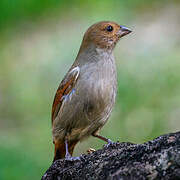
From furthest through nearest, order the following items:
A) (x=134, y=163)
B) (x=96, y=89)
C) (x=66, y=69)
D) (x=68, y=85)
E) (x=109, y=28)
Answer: (x=66, y=69), (x=109, y=28), (x=68, y=85), (x=96, y=89), (x=134, y=163)

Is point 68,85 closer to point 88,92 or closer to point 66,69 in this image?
point 88,92

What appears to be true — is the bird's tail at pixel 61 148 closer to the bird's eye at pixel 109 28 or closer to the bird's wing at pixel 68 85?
the bird's wing at pixel 68 85

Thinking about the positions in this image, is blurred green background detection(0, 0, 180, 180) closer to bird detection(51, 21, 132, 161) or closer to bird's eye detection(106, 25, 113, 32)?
bird detection(51, 21, 132, 161)

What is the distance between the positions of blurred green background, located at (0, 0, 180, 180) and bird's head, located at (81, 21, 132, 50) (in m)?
1.11

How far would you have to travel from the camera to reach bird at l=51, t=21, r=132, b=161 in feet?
18.8

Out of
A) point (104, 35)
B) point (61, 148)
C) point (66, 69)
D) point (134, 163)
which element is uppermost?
point (104, 35)

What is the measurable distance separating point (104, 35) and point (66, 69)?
10.8ft

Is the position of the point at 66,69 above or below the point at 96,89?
below

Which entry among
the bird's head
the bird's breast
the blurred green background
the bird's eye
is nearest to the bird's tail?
the blurred green background

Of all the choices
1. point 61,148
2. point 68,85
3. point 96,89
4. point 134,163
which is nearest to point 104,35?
point 68,85

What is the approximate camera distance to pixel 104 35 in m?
6.39

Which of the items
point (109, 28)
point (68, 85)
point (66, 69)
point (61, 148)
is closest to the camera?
point (68, 85)

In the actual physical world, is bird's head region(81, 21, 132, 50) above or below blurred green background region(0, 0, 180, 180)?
above

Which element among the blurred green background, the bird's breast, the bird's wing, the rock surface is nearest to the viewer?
the rock surface
